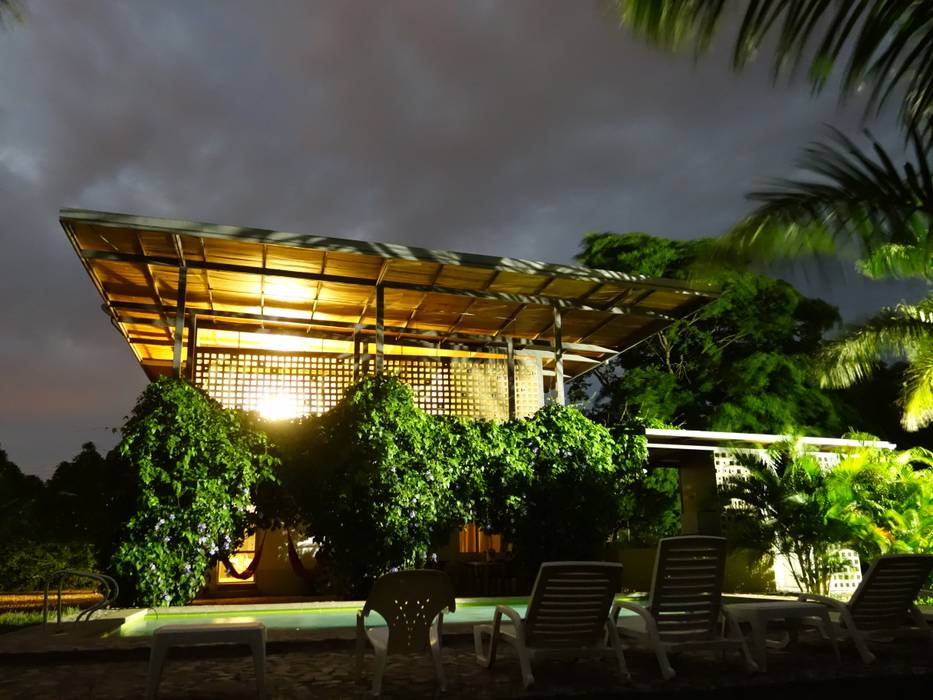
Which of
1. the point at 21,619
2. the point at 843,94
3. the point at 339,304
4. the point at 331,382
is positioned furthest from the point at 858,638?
the point at 339,304

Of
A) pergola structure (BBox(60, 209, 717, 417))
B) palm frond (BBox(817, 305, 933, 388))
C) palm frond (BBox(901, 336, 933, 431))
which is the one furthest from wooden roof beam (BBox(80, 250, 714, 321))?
palm frond (BBox(901, 336, 933, 431))

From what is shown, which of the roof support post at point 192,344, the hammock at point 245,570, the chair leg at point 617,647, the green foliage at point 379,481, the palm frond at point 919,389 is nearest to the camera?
the chair leg at point 617,647

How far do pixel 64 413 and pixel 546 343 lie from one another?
33.3m

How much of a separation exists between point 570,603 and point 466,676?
935 mm

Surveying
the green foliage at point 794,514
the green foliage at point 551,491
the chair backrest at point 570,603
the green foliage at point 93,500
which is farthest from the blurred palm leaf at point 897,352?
the green foliage at point 93,500

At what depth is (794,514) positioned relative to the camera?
1362 cm

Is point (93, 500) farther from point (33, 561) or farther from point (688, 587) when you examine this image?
point (688, 587)

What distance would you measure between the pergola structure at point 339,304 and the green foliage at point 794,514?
327 cm

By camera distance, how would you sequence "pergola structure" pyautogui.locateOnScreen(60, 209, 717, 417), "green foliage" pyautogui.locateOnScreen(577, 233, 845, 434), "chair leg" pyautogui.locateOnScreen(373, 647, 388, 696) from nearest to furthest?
"chair leg" pyautogui.locateOnScreen(373, 647, 388, 696), "pergola structure" pyautogui.locateOnScreen(60, 209, 717, 417), "green foliage" pyautogui.locateOnScreen(577, 233, 845, 434)

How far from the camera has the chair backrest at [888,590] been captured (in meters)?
6.37

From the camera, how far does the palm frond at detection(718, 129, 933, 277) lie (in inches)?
181

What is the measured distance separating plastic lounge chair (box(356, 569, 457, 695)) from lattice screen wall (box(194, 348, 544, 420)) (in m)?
7.53

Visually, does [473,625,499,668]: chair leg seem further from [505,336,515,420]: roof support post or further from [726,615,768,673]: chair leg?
[505,336,515,420]: roof support post

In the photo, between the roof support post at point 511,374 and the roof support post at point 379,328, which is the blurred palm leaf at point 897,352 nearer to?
the roof support post at point 511,374
